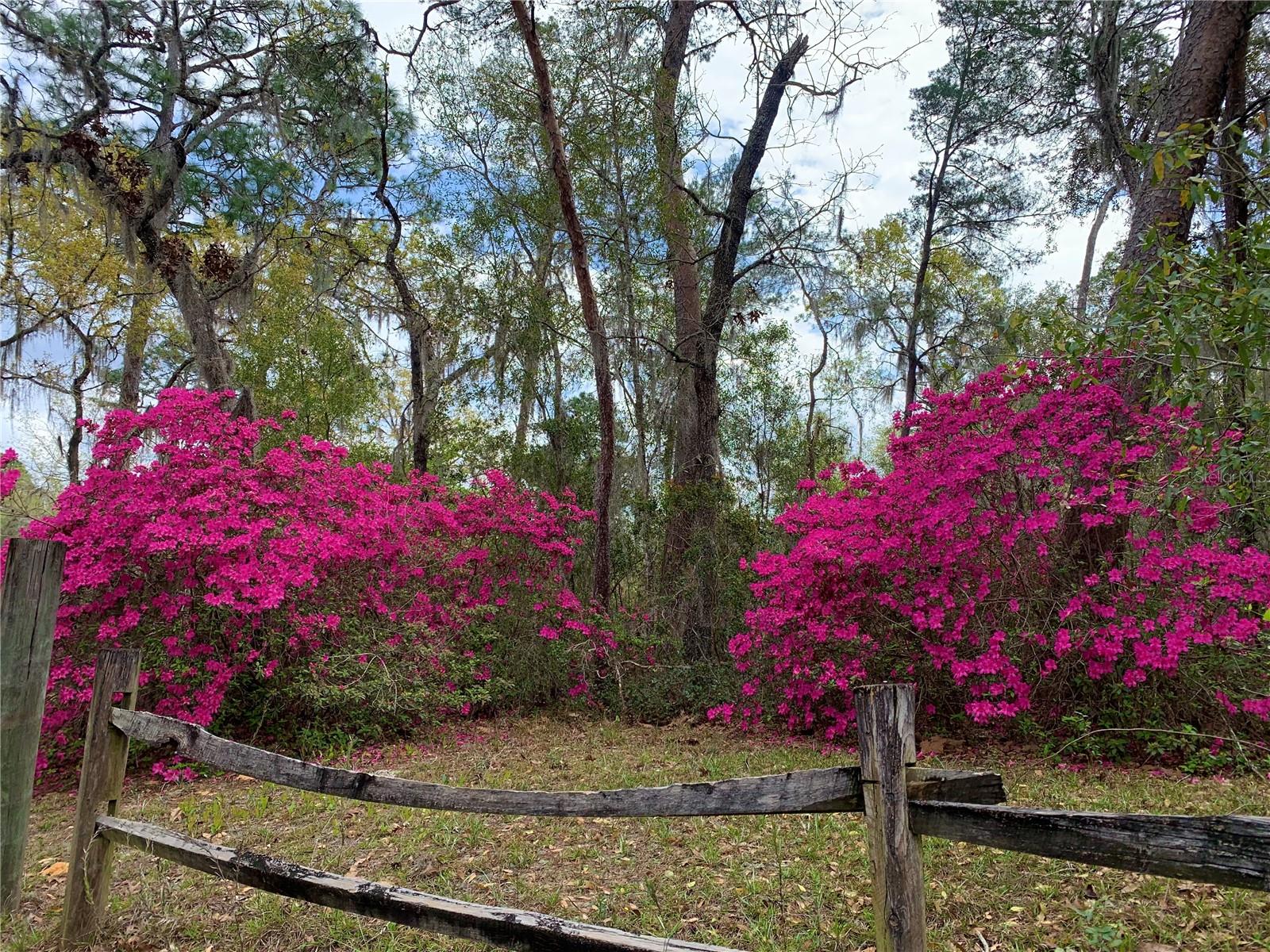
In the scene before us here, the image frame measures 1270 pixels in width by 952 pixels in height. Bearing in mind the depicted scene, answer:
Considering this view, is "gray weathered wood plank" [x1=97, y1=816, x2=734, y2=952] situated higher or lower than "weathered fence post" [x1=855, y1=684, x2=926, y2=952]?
lower

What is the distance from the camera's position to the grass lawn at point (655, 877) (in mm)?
2826

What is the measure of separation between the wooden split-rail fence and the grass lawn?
56 cm

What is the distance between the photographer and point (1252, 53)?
Result: 25.0 ft

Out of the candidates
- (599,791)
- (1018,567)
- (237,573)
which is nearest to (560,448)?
(237,573)

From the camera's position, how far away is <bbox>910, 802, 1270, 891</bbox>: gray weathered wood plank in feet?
4.28

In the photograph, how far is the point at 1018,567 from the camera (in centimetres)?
543

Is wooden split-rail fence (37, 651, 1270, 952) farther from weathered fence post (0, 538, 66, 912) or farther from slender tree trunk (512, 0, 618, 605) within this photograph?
slender tree trunk (512, 0, 618, 605)

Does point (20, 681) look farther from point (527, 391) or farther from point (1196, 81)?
point (527, 391)

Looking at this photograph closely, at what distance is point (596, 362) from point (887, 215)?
1247 cm

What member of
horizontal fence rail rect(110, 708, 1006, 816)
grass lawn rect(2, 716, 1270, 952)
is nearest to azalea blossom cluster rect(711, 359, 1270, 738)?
grass lawn rect(2, 716, 1270, 952)

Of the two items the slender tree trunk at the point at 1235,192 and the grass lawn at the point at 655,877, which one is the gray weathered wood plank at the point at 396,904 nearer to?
the grass lawn at the point at 655,877

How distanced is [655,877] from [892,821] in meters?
2.01

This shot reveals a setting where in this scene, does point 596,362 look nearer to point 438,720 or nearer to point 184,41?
point 438,720

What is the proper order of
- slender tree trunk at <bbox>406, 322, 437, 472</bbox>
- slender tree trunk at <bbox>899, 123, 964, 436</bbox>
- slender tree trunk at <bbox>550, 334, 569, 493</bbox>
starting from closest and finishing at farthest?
slender tree trunk at <bbox>550, 334, 569, 493</bbox> → slender tree trunk at <bbox>406, 322, 437, 472</bbox> → slender tree trunk at <bbox>899, 123, 964, 436</bbox>
